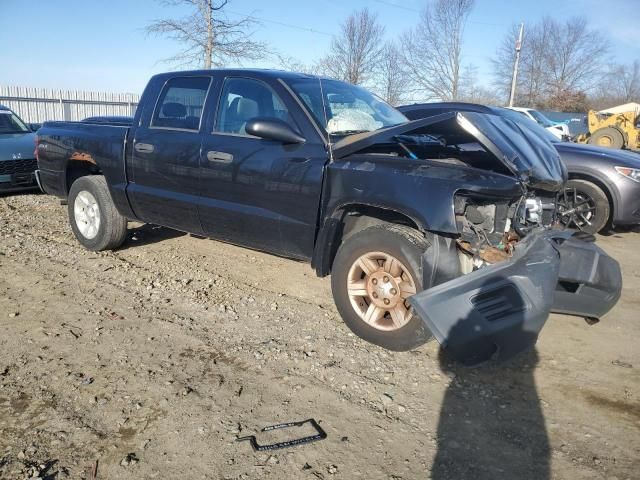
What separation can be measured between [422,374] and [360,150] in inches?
62.4

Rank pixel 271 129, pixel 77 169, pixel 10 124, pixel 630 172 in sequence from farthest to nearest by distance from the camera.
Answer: pixel 10 124
pixel 630 172
pixel 77 169
pixel 271 129

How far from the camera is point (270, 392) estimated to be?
308 cm

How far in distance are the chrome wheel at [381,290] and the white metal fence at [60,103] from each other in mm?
21063

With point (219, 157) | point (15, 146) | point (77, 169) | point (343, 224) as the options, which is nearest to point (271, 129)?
point (219, 157)

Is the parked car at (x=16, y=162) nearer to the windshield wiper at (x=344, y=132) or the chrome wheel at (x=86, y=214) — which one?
the chrome wheel at (x=86, y=214)

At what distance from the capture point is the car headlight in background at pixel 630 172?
660cm

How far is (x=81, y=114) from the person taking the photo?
23.3 m

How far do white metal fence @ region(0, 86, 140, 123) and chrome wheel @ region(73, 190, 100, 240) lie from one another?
1768cm

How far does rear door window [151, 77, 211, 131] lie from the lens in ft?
15.2

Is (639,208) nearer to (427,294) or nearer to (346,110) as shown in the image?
(346,110)

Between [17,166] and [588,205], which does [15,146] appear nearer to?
[17,166]

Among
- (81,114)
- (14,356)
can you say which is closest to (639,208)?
(14,356)

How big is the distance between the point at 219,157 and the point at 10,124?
7.49m

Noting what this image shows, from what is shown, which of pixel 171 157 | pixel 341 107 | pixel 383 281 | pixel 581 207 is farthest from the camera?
pixel 581 207
